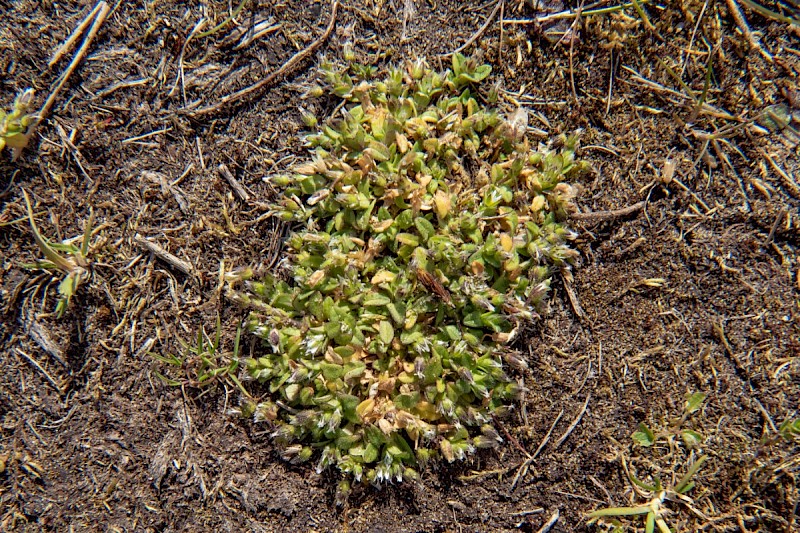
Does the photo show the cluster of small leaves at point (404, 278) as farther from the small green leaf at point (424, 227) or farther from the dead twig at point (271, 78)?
the dead twig at point (271, 78)

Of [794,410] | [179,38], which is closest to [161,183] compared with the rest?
[179,38]

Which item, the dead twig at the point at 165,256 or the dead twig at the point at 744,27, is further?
the dead twig at the point at 165,256

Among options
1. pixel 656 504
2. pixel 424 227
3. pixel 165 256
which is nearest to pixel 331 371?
pixel 424 227

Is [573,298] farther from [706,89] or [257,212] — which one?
[257,212]

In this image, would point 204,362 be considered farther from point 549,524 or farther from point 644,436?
point 644,436

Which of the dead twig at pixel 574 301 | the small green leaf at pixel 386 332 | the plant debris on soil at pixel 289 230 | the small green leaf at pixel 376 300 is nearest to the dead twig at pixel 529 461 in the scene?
the plant debris on soil at pixel 289 230

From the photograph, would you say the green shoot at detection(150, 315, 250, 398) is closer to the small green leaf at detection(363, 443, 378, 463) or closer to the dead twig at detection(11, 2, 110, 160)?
the small green leaf at detection(363, 443, 378, 463)

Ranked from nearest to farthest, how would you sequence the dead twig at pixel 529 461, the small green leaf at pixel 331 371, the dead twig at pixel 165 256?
the small green leaf at pixel 331 371, the dead twig at pixel 529 461, the dead twig at pixel 165 256
